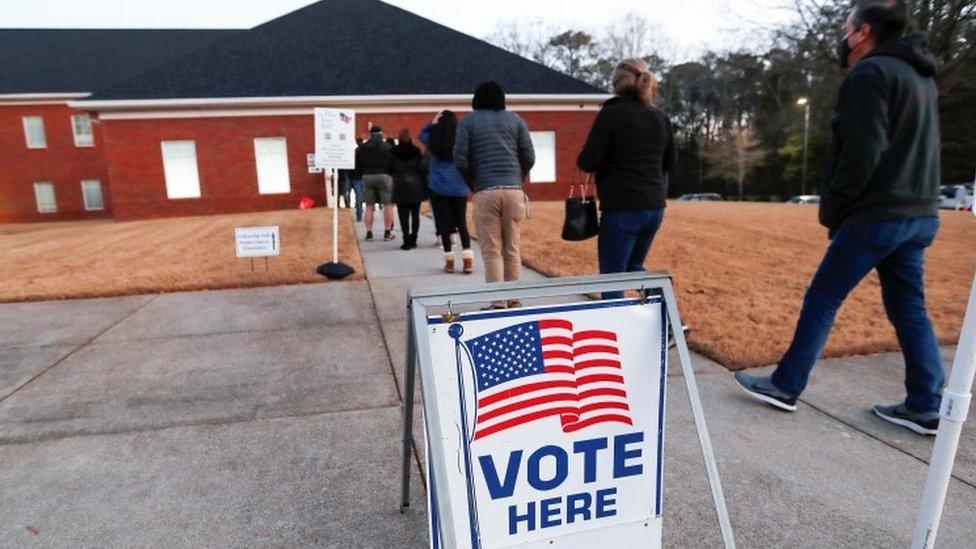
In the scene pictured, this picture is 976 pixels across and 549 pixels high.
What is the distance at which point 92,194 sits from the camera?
102 ft

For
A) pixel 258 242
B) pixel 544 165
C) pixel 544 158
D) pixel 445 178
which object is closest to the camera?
pixel 445 178

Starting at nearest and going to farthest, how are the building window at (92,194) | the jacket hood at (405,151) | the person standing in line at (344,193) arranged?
the jacket hood at (405,151) < the person standing in line at (344,193) < the building window at (92,194)

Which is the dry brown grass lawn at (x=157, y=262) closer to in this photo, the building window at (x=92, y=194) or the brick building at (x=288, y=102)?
the brick building at (x=288, y=102)

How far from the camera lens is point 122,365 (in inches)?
176

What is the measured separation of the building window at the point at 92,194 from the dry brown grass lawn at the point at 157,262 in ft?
67.8

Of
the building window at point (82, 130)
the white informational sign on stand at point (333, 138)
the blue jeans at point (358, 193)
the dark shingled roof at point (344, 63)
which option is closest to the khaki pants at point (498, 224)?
the white informational sign on stand at point (333, 138)

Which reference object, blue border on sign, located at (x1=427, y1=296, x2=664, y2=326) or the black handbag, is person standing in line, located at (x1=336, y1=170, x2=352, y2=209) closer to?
the black handbag

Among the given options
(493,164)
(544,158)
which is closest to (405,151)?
(493,164)

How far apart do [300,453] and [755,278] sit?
5.91m

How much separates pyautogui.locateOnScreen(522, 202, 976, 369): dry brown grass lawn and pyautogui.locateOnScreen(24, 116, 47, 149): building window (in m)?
29.3

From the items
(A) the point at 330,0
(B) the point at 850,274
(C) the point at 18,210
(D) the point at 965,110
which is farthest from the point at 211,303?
(D) the point at 965,110

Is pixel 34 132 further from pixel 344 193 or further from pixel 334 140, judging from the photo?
pixel 334 140

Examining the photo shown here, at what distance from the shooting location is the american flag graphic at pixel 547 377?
1768 millimetres

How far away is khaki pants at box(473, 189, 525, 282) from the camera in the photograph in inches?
A: 203
